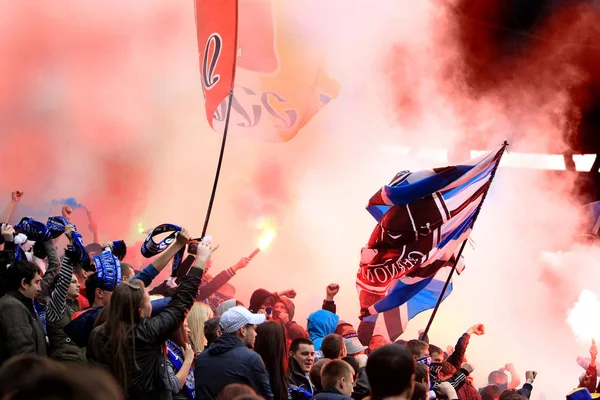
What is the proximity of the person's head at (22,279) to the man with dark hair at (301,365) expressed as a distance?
45.4 inches

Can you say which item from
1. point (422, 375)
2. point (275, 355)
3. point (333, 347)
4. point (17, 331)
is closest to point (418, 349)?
point (422, 375)

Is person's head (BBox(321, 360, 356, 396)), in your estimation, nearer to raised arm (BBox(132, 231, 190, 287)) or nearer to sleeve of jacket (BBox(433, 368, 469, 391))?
raised arm (BBox(132, 231, 190, 287))

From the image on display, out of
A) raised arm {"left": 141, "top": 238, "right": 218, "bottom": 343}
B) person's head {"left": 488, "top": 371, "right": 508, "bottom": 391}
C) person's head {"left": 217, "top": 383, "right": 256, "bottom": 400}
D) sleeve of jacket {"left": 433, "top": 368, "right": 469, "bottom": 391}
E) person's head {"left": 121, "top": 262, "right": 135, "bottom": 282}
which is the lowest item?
person's head {"left": 488, "top": 371, "right": 508, "bottom": 391}

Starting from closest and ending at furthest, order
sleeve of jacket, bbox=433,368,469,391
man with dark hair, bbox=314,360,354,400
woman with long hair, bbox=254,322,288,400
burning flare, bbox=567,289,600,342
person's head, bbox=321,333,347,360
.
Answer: man with dark hair, bbox=314,360,354,400
woman with long hair, bbox=254,322,288,400
person's head, bbox=321,333,347,360
sleeve of jacket, bbox=433,368,469,391
burning flare, bbox=567,289,600,342

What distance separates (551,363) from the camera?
28.3 ft

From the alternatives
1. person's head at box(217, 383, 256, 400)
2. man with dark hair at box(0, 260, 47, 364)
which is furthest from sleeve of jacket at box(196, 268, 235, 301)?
person's head at box(217, 383, 256, 400)

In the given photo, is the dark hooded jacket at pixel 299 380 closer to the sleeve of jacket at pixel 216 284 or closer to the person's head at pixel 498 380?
the sleeve of jacket at pixel 216 284

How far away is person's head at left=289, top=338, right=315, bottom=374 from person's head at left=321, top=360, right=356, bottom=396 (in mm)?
513

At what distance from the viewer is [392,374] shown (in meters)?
2.11

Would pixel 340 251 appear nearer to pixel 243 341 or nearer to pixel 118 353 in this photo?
pixel 243 341

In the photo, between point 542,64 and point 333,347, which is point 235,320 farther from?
point 542,64

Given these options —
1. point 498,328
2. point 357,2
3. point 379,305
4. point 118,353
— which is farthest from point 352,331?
point 357,2

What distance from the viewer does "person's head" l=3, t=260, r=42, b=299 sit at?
2.96 metres

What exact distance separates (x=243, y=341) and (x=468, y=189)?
2.48 m
